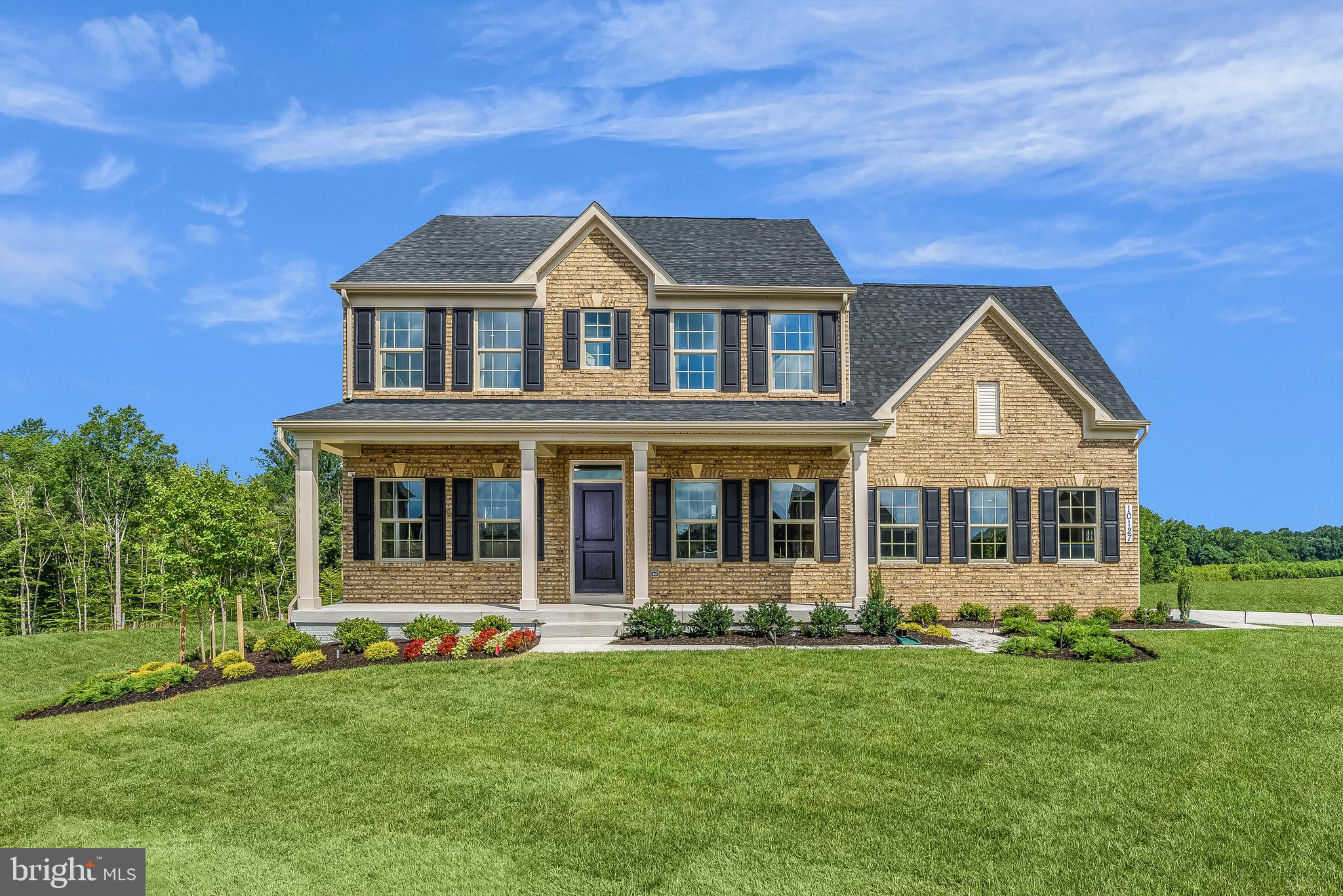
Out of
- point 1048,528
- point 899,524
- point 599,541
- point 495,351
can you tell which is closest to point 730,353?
point 599,541

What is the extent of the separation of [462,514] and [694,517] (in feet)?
16.3

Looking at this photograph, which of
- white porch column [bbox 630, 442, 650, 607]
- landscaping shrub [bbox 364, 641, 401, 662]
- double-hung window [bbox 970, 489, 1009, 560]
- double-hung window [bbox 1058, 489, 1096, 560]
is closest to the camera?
landscaping shrub [bbox 364, 641, 401, 662]

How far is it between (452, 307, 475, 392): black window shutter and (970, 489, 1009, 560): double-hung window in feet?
38.3

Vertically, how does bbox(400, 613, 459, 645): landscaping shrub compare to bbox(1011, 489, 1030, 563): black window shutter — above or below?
below

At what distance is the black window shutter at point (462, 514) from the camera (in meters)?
18.8

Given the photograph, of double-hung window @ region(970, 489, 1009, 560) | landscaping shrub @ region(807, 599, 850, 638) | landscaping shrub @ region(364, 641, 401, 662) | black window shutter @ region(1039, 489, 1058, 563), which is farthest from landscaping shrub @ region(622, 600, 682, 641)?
black window shutter @ region(1039, 489, 1058, 563)

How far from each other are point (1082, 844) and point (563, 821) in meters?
4.53

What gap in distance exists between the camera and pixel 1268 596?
27547 mm

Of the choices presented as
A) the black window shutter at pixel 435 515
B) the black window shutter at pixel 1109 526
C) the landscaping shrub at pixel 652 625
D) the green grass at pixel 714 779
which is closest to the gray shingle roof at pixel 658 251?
the black window shutter at pixel 435 515

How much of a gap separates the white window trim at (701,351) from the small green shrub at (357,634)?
25.6ft

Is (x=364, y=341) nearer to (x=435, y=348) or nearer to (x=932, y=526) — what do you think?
(x=435, y=348)

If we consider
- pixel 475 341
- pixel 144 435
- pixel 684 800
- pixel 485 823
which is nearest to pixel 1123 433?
pixel 475 341

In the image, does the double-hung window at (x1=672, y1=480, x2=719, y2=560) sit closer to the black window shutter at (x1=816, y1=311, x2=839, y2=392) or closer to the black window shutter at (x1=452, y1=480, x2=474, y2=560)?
the black window shutter at (x1=816, y1=311, x2=839, y2=392)

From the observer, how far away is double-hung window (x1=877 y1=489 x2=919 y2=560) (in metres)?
20.0
